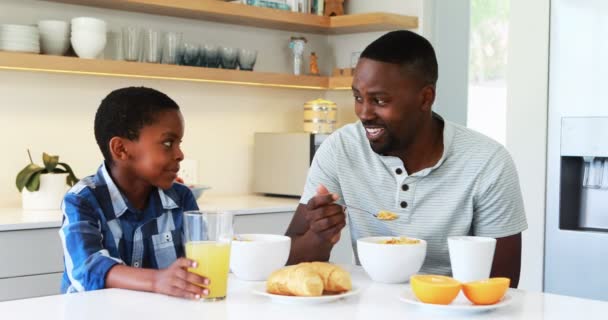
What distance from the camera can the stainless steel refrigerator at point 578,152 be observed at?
3039 millimetres

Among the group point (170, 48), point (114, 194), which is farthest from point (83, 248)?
point (170, 48)

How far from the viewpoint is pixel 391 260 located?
1764 mm

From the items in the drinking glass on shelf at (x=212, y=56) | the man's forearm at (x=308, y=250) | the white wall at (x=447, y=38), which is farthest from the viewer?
the white wall at (x=447, y=38)

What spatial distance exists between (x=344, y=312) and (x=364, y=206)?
0.71 metres

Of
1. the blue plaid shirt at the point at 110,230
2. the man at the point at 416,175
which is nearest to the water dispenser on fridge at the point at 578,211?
the man at the point at 416,175

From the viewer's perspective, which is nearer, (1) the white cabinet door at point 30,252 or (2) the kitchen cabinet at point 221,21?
(1) the white cabinet door at point 30,252

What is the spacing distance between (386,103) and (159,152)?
556 millimetres

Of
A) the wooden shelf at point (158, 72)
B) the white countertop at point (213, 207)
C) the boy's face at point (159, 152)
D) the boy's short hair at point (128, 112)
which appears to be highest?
the wooden shelf at point (158, 72)

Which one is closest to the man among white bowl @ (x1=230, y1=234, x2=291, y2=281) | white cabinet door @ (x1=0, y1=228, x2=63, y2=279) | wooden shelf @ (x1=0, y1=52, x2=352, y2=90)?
white bowl @ (x1=230, y1=234, x2=291, y2=281)

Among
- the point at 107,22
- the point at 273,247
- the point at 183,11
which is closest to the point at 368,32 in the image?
the point at 183,11

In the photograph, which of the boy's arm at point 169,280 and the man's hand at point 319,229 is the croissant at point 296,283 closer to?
the boy's arm at point 169,280

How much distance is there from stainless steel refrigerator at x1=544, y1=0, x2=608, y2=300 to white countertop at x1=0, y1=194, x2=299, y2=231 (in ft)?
3.66

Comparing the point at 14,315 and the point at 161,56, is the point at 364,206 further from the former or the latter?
the point at 161,56

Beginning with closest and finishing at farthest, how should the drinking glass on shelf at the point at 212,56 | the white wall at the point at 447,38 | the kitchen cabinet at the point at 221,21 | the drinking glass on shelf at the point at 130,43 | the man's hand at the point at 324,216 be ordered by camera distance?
the man's hand at the point at 324,216 → the kitchen cabinet at the point at 221,21 → the drinking glass on shelf at the point at 130,43 → the drinking glass on shelf at the point at 212,56 → the white wall at the point at 447,38
